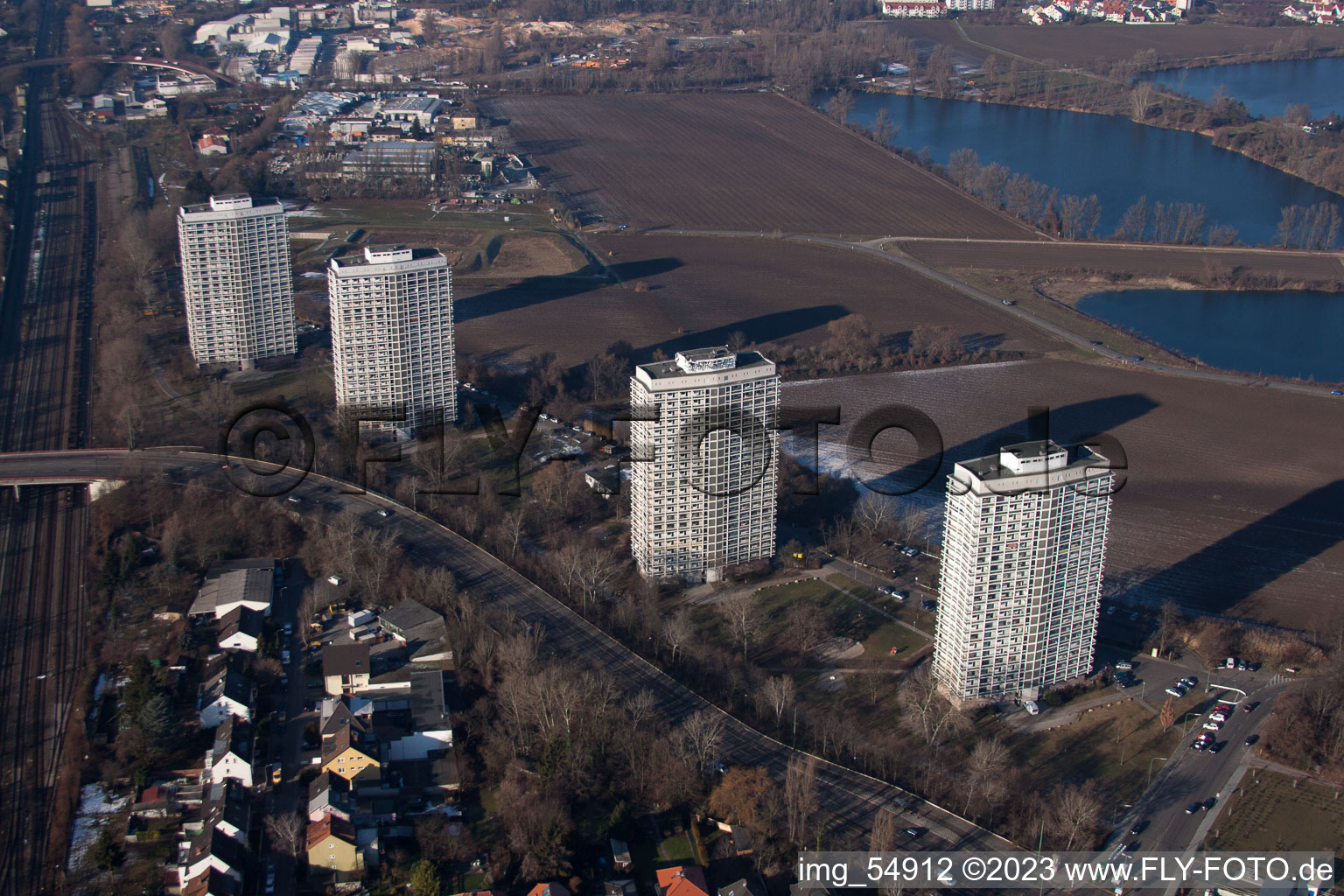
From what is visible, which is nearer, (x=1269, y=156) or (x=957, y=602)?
(x=957, y=602)

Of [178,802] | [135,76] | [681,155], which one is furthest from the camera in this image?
[135,76]

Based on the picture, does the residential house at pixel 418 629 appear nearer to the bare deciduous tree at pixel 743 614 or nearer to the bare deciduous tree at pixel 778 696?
the bare deciduous tree at pixel 743 614

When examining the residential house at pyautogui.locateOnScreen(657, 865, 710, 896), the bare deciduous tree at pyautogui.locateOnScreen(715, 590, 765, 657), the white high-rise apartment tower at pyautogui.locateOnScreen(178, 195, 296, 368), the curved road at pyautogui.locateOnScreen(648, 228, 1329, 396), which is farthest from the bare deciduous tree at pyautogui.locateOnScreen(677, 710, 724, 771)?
the curved road at pyautogui.locateOnScreen(648, 228, 1329, 396)

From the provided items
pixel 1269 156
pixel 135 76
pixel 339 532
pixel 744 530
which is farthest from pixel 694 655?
pixel 135 76

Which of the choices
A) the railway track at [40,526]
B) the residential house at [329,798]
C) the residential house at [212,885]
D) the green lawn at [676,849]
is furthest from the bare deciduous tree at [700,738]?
the railway track at [40,526]

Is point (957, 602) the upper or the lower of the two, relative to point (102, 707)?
upper

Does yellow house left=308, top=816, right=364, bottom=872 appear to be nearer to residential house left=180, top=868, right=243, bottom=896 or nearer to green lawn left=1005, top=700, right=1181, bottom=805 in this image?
residential house left=180, top=868, right=243, bottom=896

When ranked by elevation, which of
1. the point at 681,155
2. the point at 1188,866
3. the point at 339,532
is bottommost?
the point at 1188,866

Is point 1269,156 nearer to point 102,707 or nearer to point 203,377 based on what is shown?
point 203,377
